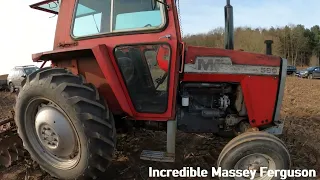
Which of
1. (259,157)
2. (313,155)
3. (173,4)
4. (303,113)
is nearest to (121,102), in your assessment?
(173,4)

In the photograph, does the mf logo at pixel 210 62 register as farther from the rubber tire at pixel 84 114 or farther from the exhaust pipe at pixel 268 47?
the rubber tire at pixel 84 114

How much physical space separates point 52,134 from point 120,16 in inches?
62.1

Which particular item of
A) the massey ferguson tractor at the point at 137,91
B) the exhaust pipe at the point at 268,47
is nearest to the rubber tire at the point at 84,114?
the massey ferguson tractor at the point at 137,91

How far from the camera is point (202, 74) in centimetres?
382

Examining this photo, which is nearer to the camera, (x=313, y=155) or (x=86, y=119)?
(x=86, y=119)

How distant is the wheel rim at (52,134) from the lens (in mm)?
3557

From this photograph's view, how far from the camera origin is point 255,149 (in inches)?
137

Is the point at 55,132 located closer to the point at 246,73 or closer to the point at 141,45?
the point at 141,45

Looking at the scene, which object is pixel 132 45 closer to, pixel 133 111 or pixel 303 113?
pixel 133 111

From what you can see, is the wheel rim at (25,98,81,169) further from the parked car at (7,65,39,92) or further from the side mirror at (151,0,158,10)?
the parked car at (7,65,39,92)

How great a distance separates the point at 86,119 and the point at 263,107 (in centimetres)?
220

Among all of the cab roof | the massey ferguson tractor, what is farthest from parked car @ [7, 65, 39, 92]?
the massey ferguson tractor

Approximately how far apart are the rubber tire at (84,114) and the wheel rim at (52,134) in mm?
158

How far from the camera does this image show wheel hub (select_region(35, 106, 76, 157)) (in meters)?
3.55
